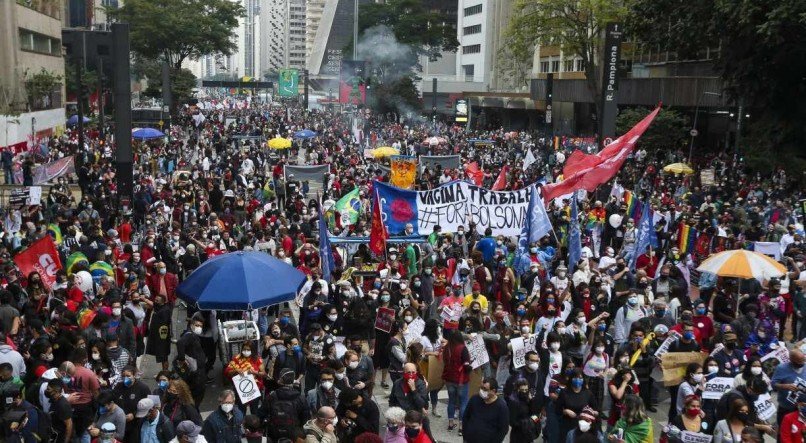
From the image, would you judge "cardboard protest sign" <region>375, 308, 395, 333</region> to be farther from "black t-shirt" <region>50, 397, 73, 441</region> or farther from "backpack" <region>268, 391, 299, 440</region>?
"black t-shirt" <region>50, 397, 73, 441</region>

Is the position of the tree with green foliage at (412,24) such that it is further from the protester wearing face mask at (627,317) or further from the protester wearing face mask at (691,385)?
the protester wearing face mask at (691,385)

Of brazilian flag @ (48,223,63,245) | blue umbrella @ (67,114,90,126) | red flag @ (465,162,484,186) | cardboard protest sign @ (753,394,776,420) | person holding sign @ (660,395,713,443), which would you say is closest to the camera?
person holding sign @ (660,395,713,443)

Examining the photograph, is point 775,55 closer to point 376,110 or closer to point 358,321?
point 358,321

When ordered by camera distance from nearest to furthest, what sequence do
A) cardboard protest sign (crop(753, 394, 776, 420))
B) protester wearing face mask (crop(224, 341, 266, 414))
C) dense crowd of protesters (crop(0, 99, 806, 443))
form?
dense crowd of protesters (crop(0, 99, 806, 443))
cardboard protest sign (crop(753, 394, 776, 420))
protester wearing face mask (crop(224, 341, 266, 414))

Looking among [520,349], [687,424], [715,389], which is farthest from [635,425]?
[520,349]

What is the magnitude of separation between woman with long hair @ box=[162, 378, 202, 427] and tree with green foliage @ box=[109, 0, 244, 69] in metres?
60.1

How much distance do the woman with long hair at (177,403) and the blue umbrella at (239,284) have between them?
7.36 feet

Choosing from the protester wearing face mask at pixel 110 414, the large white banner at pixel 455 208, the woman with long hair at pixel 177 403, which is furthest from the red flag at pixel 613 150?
the protester wearing face mask at pixel 110 414

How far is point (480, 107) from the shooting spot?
7631 centimetres

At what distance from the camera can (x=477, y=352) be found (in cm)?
1022

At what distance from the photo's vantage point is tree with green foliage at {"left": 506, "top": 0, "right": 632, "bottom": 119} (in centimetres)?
4319

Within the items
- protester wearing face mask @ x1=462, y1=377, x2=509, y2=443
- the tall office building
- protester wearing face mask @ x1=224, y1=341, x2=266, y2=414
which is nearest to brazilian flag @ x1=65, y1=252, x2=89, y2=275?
protester wearing face mask @ x1=224, y1=341, x2=266, y2=414

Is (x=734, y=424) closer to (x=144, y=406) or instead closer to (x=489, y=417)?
(x=489, y=417)

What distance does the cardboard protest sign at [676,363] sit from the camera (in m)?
10.1
